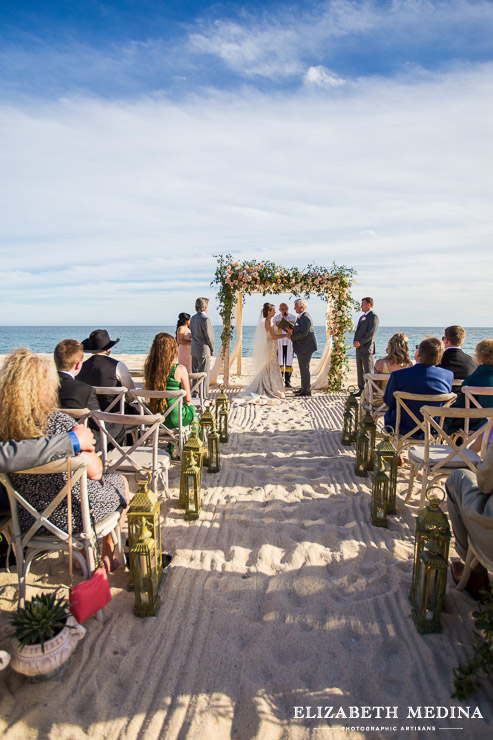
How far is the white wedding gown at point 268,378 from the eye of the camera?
10.6m

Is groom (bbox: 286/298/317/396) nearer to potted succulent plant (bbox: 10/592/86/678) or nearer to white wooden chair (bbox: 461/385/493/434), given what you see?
white wooden chair (bbox: 461/385/493/434)

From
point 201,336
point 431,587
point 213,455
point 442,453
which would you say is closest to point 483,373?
point 442,453

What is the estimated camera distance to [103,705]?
2051 millimetres

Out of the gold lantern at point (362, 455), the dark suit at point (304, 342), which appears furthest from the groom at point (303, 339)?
the gold lantern at point (362, 455)

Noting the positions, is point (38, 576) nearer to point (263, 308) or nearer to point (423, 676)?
point (423, 676)

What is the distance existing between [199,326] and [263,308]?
1927mm

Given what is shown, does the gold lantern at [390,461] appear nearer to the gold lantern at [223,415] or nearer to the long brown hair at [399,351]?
the long brown hair at [399,351]

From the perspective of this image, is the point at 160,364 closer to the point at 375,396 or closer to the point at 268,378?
the point at 375,396

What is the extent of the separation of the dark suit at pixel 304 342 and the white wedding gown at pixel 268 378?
1.79ft

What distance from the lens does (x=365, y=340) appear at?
9.76 m

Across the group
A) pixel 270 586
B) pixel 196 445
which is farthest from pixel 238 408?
pixel 270 586

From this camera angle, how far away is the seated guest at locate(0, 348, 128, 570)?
94.8 inches

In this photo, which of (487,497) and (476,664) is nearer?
(476,664)

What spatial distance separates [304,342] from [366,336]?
5.39 feet
